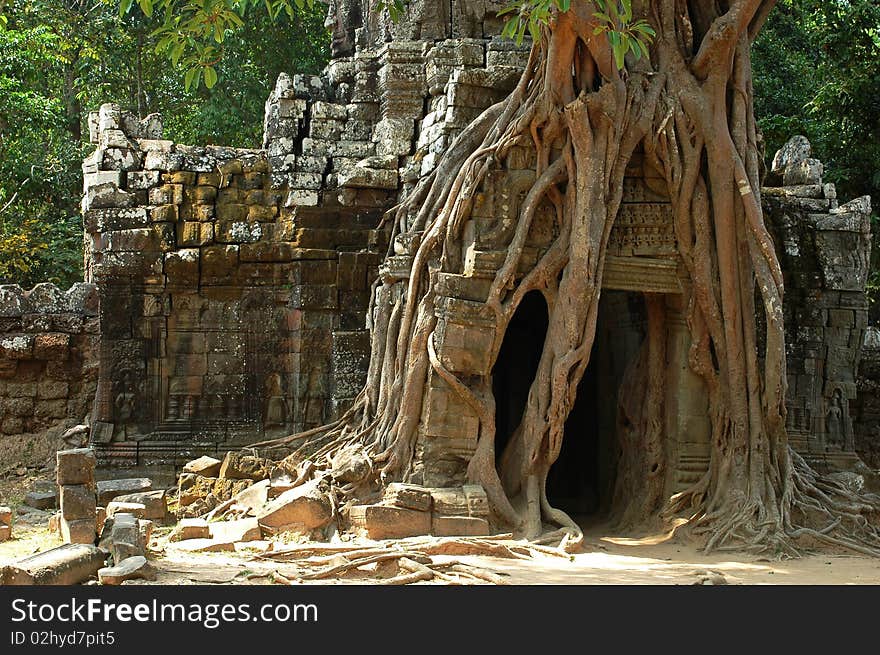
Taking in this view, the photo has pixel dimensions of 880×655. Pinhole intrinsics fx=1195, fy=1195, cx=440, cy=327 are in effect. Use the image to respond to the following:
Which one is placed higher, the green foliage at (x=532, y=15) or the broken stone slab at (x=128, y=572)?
the green foliage at (x=532, y=15)

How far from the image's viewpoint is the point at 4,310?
11922 millimetres

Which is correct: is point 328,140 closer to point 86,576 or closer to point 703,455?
point 703,455

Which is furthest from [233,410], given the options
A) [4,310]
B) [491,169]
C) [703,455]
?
[703,455]

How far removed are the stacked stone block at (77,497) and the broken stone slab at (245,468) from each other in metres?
1.74

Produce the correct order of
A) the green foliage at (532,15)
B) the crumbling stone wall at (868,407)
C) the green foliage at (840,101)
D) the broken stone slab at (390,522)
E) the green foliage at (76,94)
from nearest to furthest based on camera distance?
the green foliage at (532,15) → the broken stone slab at (390,522) → the crumbling stone wall at (868,407) → the green foliage at (840,101) → the green foliage at (76,94)

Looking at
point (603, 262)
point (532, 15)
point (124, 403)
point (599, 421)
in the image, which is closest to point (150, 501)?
point (124, 403)

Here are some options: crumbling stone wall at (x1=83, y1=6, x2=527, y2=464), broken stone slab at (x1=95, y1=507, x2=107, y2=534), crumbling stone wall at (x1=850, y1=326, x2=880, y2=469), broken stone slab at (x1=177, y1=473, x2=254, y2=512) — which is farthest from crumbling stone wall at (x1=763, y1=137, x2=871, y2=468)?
broken stone slab at (x1=95, y1=507, x2=107, y2=534)

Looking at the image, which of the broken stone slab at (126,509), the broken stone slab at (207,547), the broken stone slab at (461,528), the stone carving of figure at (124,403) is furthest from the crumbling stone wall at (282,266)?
the broken stone slab at (207,547)

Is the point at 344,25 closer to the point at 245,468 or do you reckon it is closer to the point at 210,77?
the point at 245,468

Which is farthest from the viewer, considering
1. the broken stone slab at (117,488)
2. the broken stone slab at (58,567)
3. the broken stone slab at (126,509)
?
the broken stone slab at (117,488)

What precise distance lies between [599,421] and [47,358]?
5.53 metres

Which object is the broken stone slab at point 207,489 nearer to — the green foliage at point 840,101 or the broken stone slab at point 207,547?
the broken stone slab at point 207,547

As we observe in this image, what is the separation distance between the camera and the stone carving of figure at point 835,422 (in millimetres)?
11164

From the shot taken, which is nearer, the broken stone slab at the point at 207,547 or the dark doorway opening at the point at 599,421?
the broken stone slab at the point at 207,547
